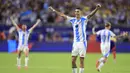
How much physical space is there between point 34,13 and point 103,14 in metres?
6.26

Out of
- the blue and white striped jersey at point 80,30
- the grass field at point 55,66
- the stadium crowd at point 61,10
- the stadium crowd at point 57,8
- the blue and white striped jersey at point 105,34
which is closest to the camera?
the blue and white striped jersey at point 80,30

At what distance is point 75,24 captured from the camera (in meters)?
16.1

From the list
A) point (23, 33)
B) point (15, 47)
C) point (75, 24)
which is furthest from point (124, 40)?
point (75, 24)

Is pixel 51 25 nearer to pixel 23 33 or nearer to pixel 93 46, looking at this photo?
pixel 93 46

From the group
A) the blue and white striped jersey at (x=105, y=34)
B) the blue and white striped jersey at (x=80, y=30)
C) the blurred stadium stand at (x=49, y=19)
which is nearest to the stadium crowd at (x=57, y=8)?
the blurred stadium stand at (x=49, y=19)

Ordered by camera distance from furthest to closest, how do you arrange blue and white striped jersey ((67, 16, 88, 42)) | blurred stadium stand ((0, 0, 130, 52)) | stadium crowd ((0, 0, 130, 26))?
stadium crowd ((0, 0, 130, 26)) → blurred stadium stand ((0, 0, 130, 52)) → blue and white striped jersey ((67, 16, 88, 42))

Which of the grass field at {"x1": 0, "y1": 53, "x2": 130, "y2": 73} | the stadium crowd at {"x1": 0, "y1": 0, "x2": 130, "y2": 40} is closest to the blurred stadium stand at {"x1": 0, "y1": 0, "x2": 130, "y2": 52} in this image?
the stadium crowd at {"x1": 0, "y1": 0, "x2": 130, "y2": 40}

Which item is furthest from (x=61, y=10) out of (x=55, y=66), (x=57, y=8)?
(x=55, y=66)

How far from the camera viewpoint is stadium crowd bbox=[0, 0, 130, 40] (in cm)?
3734

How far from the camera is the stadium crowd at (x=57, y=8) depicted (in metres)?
37.3

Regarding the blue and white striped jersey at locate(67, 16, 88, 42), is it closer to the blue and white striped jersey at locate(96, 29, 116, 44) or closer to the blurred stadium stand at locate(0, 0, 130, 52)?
the blue and white striped jersey at locate(96, 29, 116, 44)

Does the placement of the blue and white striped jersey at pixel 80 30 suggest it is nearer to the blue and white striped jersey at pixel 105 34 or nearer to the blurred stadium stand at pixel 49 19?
the blue and white striped jersey at pixel 105 34

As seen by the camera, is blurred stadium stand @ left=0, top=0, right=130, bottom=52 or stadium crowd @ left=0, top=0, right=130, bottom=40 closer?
blurred stadium stand @ left=0, top=0, right=130, bottom=52

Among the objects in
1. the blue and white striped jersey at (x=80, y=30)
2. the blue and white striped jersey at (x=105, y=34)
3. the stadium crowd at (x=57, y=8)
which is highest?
the stadium crowd at (x=57, y=8)
